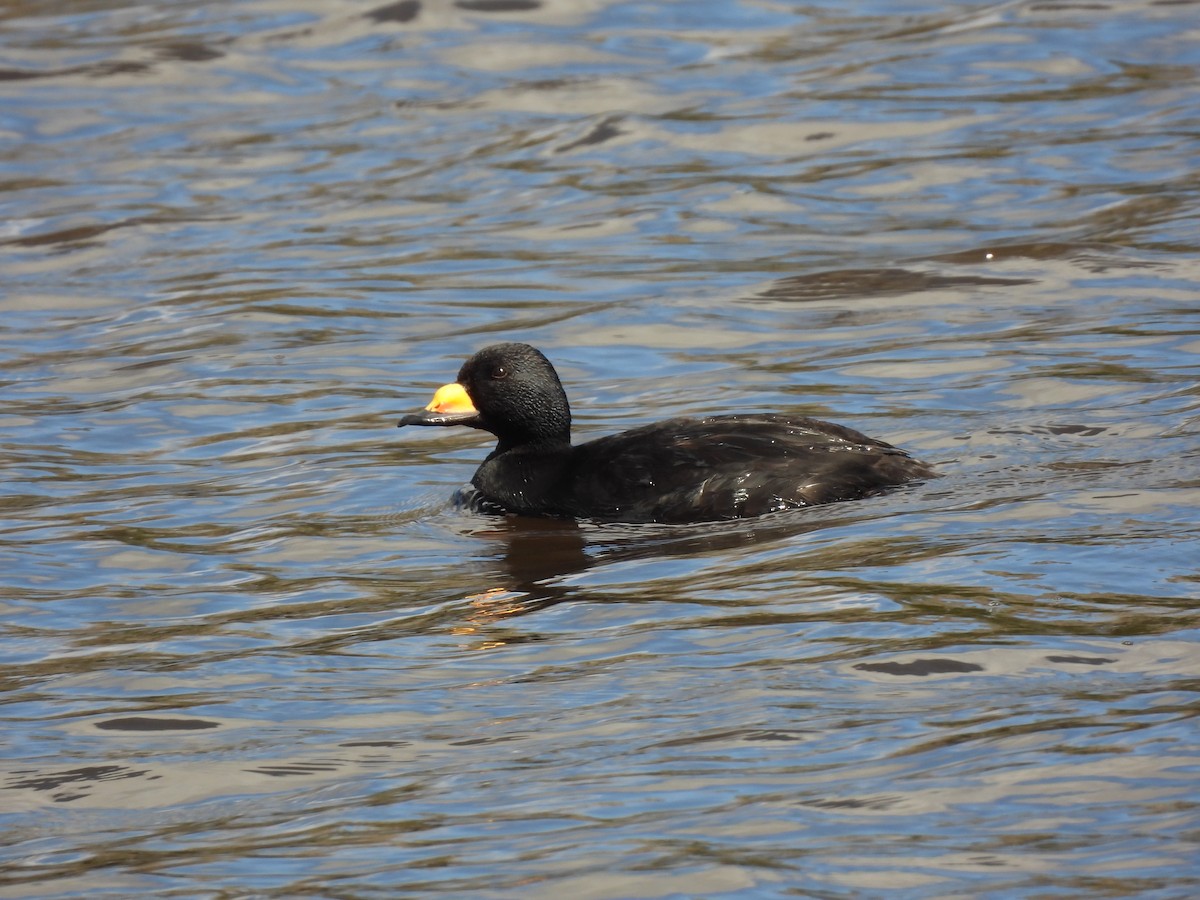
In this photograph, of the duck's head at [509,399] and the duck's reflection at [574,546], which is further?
the duck's head at [509,399]

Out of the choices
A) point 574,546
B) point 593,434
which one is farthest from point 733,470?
point 593,434

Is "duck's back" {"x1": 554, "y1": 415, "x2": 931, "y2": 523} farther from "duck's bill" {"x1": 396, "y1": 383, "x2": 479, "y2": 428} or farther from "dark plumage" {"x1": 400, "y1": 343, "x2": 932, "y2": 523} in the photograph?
"duck's bill" {"x1": 396, "y1": 383, "x2": 479, "y2": 428}

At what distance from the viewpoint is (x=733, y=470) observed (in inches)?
356

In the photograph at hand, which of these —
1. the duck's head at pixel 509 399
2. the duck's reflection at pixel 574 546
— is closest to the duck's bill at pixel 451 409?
the duck's head at pixel 509 399

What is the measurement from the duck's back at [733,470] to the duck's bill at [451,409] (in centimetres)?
85

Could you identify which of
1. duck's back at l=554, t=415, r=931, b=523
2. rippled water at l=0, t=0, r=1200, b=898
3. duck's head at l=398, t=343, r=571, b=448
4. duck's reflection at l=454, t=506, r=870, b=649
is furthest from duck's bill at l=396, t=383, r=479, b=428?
duck's back at l=554, t=415, r=931, b=523

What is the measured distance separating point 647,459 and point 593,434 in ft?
6.63

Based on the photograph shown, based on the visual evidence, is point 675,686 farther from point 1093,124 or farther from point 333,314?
point 1093,124

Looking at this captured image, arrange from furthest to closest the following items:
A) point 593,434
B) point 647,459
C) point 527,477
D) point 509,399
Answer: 1. point 593,434
2. point 509,399
3. point 527,477
4. point 647,459

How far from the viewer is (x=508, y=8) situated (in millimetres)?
22781

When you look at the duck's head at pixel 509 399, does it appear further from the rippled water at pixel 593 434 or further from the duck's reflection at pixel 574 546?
the duck's reflection at pixel 574 546

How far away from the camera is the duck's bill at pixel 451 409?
9992mm

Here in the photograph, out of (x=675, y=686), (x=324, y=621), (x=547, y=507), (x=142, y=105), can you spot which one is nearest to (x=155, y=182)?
(x=142, y=105)

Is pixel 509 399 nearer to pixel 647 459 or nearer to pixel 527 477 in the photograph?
pixel 527 477
